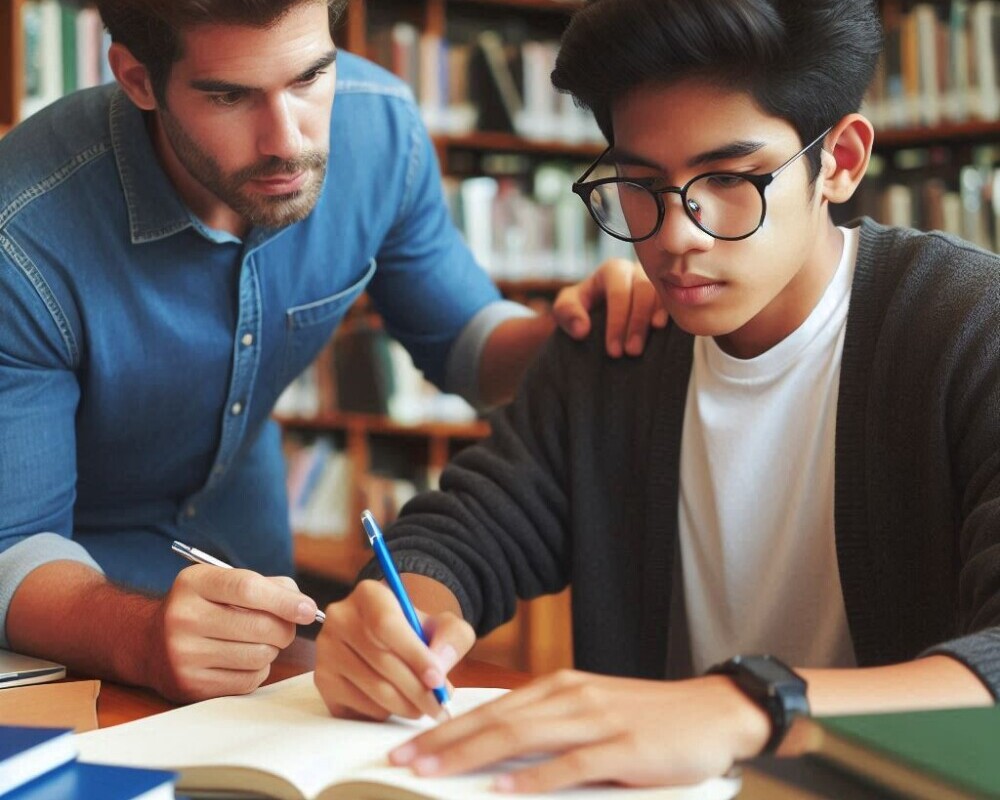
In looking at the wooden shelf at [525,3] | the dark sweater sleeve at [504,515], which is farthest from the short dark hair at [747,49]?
the wooden shelf at [525,3]

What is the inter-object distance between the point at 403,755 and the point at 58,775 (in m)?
0.21

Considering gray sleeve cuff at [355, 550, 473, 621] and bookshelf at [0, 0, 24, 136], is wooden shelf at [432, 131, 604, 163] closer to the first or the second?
bookshelf at [0, 0, 24, 136]

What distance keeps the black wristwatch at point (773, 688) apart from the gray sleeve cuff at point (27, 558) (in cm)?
72

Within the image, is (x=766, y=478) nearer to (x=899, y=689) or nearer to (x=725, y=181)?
(x=725, y=181)

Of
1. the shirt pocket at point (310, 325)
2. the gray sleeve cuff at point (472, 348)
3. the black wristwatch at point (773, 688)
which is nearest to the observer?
the black wristwatch at point (773, 688)

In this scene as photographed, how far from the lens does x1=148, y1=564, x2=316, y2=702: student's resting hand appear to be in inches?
39.6

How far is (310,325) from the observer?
1679 mm

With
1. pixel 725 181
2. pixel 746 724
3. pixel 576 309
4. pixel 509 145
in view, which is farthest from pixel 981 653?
pixel 509 145

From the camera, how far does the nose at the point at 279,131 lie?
133 centimetres

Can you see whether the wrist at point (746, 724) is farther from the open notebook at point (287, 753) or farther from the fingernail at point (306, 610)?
the fingernail at point (306, 610)

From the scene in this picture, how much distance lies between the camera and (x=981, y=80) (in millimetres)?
3361

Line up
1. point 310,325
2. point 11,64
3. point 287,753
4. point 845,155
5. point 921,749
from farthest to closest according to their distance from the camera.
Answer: point 11,64, point 310,325, point 845,155, point 287,753, point 921,749

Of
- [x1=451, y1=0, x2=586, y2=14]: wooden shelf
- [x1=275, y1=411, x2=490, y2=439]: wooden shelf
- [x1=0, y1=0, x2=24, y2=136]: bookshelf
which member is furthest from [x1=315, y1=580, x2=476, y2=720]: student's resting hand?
[x1=451, y1=0, x2=586, y2=14]: wooden shelf

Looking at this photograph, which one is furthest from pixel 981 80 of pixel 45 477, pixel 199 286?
pixel 45 477
